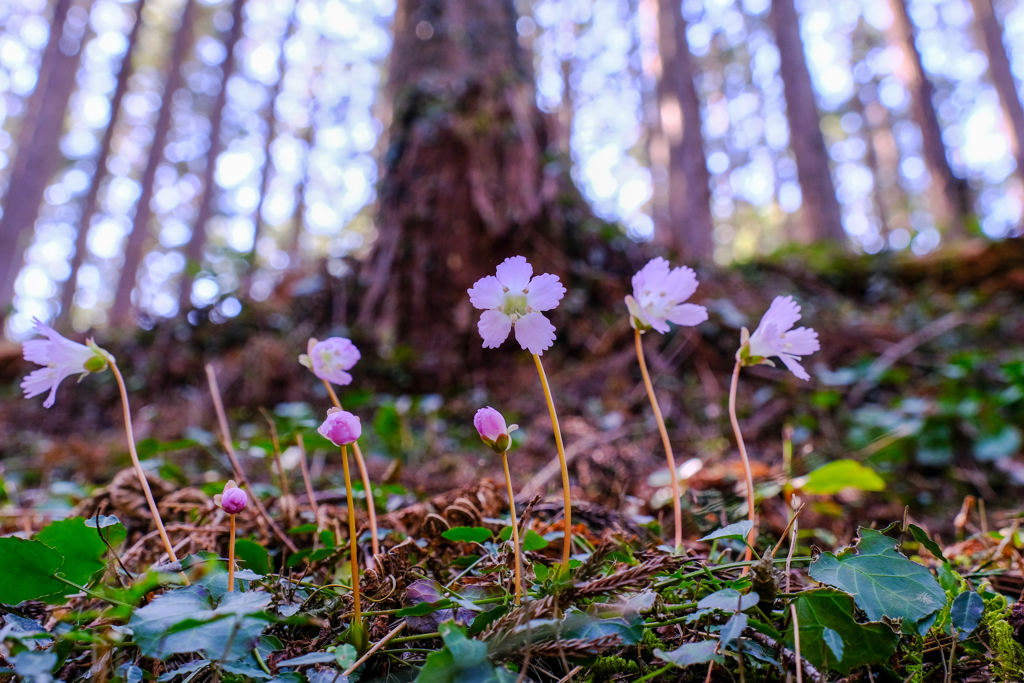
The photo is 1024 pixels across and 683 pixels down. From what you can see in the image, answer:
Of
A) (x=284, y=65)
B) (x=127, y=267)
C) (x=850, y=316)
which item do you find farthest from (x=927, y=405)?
(x=284, y=65)

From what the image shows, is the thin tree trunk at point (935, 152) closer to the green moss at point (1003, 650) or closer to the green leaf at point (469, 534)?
the green moss at point (1003, 650)

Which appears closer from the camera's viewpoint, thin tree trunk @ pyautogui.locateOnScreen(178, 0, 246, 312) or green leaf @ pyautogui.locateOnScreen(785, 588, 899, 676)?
green leaf @ pyautogui.locateOnScreen(785, 588, 899, 676)

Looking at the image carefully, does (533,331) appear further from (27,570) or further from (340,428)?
(27,570)

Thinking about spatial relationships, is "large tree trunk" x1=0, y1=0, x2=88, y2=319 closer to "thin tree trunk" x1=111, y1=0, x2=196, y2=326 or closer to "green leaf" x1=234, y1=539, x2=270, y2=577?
"thin tree trunk" x1=111, y1=0, x2=196, y2=326

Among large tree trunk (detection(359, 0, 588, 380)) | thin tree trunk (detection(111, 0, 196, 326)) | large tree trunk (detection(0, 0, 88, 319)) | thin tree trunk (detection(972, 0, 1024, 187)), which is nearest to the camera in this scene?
large tree trunk (detection(359, 0, 588, 380))

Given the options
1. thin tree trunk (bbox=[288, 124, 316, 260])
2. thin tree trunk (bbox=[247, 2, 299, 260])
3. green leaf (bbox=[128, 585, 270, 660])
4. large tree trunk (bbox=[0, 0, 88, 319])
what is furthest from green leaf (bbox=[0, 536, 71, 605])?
thin tree trunk (bbox=[247, 2, 299, 260])

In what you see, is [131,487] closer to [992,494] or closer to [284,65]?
[992,494]

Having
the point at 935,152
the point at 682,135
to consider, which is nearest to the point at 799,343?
the point at 935,152
